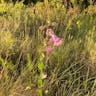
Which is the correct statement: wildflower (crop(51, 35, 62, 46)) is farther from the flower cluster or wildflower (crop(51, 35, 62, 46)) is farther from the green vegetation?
the green vegetation

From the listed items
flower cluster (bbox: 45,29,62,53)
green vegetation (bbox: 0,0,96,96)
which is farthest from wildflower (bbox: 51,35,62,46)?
green vegetation (bbox: 0,0,96,96)

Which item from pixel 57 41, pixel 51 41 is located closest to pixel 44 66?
pixel 51 41

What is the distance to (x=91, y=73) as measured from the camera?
9.99 ft

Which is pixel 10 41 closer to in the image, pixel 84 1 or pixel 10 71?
pixel 10 71

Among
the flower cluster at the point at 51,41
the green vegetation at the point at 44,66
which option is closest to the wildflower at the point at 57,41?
the flower cluster at the point at 51,41

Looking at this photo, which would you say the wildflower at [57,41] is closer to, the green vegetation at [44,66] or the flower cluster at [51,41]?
the flower cluster at [51,41]

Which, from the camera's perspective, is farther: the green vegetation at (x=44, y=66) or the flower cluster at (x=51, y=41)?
the green vegetation at (x=44, y=66)

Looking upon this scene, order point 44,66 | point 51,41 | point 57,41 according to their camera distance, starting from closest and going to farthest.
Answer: point 57,41 < point 51,41 < point 44,66

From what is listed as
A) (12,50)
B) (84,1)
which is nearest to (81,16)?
(84,1)

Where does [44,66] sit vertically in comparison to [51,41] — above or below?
below

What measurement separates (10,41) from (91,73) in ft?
2.86

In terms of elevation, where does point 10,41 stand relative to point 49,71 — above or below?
above

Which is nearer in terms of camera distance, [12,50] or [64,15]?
[12,50]

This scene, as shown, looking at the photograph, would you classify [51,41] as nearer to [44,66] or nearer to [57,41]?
[57,41]
